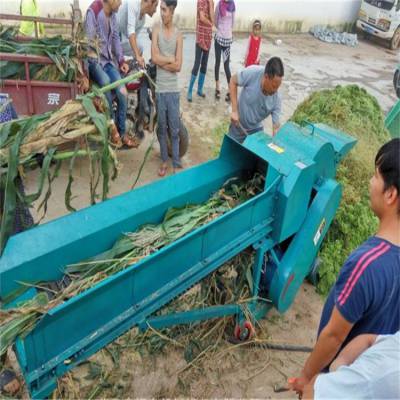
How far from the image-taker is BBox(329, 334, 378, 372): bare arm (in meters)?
1.69

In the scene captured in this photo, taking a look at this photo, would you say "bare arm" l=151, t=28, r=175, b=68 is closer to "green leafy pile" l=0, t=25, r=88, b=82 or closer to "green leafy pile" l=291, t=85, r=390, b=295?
"green leafy pile" l=0, t=25, r=88, b=82

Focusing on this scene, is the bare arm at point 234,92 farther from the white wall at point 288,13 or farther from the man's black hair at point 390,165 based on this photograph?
the white wall at point 288,13

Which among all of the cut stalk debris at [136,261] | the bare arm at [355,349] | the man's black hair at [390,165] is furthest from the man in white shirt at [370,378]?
the cut stalk debris at [136,261]

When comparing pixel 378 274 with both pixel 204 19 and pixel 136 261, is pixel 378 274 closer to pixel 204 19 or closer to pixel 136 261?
pixel 136 261

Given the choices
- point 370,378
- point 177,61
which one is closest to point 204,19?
point 177,61

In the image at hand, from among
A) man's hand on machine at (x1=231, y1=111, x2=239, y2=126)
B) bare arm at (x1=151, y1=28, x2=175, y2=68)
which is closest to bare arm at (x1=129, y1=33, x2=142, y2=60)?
bare arm at (x1=151, y1=28, x2=175, y2=68)

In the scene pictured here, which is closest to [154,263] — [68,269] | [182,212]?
[68,269]

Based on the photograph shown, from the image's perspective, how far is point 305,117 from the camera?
5.08 metres

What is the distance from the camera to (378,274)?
1.61 metres

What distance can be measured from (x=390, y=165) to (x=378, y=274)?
42 cm

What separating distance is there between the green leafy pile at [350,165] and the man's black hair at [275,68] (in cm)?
51

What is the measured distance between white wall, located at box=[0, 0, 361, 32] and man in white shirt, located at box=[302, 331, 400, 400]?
1199 cm

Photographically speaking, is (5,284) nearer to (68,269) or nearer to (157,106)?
(68,269)

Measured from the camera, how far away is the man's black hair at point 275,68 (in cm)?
376
